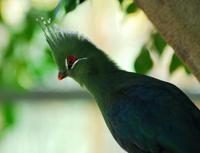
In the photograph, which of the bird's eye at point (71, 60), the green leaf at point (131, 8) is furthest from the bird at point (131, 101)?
the green leaf at point (131, 8)

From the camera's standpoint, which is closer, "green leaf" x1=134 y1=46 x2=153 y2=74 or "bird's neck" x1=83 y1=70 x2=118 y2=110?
"bird's neck" x1=83 y1=70 x2=118 y2=110

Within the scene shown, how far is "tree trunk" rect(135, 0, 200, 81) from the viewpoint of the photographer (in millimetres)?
1705

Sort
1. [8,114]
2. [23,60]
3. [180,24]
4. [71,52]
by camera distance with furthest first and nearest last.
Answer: [8,114] < [23,60] < [71,52] < [180,24]

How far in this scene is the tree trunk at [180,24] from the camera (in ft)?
5.59

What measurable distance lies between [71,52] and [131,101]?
0.71 ft

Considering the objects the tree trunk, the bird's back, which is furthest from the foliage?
the tree trunk

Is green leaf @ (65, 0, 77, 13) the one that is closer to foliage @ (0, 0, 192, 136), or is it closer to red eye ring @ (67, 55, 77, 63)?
red eye ring @ (67, 55, 77, 63)

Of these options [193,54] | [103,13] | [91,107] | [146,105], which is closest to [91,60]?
[146,105]

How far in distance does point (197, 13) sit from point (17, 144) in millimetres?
2702

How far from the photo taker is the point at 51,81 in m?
3.65

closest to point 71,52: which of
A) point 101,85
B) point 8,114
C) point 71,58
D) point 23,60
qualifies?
point 71,58

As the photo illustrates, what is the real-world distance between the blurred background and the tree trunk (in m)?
0.49

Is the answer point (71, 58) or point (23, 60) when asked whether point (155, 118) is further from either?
point (23, 60)

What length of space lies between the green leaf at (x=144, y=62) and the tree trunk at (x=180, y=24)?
13.9 inches
